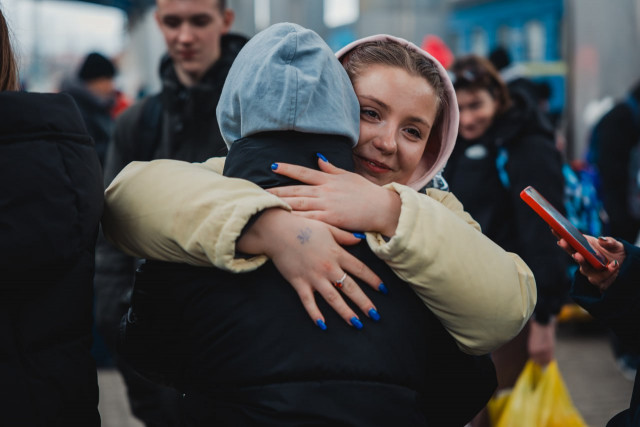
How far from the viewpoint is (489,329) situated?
1557 millimetres

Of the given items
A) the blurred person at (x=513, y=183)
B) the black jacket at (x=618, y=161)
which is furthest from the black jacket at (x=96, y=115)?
the black jacket at (x=618, y=161)

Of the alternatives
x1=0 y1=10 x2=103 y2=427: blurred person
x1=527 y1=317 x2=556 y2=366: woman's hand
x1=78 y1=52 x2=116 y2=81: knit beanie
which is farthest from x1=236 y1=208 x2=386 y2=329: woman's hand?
x1=78 y1=52 x2=116 y2=81: knit beanie

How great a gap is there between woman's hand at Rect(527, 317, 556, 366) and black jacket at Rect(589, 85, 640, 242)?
2.78 meters

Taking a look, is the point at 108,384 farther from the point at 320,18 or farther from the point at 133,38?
the point at 133,38

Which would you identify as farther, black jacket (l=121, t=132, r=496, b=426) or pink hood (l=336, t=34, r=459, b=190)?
pink hood (l=336, t=34, r=459, b=190)

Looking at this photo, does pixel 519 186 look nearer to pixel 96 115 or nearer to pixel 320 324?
pixel 320 324

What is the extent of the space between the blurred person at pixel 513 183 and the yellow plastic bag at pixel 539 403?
116 millimetres

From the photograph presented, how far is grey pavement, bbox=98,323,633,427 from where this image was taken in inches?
196

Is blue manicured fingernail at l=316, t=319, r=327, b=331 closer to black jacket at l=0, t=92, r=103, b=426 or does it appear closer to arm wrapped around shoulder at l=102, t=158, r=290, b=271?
arm wrapped around shoulder at l=102, t=158, r=290, b=271

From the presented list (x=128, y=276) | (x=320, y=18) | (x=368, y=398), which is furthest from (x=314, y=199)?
(x=320, y=18)

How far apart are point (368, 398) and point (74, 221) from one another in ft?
2.20

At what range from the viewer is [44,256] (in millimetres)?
1425

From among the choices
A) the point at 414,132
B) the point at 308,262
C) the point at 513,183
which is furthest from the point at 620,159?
the point at 308,262

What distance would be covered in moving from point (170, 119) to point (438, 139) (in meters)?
1.47
